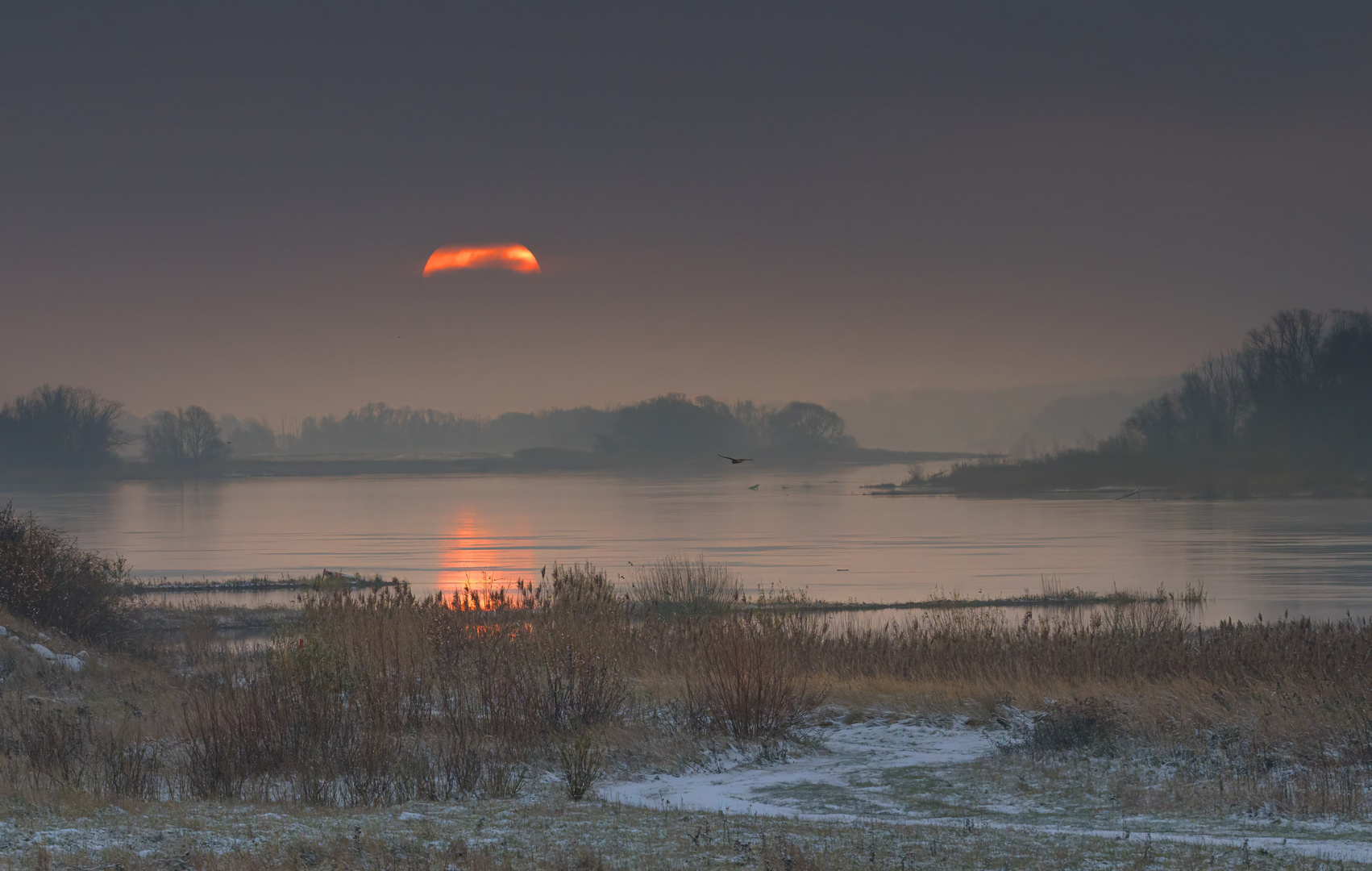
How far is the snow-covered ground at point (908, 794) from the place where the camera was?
10.5m

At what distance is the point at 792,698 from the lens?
1664cm

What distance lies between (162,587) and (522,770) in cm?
4448

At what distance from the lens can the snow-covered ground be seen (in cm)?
1048

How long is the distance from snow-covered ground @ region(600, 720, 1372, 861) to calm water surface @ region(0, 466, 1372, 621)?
80.4 feet

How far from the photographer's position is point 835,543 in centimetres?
8894

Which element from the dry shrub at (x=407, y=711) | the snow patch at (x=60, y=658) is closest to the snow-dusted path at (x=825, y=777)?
the dry shrub at (x=407, y=711)

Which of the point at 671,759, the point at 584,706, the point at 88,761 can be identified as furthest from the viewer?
the point at 584,706

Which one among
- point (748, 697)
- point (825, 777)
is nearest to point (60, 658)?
point (748, 697)

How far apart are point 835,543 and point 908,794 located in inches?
3013

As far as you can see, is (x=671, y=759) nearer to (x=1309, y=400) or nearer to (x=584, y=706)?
(x=584, y=706)

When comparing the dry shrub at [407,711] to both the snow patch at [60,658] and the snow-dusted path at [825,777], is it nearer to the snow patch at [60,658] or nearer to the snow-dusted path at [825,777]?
the snow-dusted path at [825,777]

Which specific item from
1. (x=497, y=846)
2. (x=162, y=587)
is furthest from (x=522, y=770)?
(x=162, y=587)

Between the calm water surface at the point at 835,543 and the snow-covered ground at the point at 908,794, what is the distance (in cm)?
2451

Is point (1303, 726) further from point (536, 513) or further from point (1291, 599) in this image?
point (536, 513)
